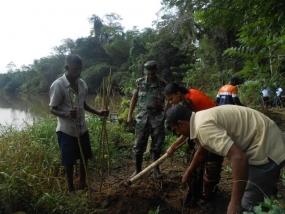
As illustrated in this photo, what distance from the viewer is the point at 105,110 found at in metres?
3.10

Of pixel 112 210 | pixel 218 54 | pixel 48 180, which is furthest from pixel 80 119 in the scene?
pixel 218 54

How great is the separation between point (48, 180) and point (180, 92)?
180 cm

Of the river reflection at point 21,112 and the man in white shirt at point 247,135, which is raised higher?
the man in white shirt at point 247,135

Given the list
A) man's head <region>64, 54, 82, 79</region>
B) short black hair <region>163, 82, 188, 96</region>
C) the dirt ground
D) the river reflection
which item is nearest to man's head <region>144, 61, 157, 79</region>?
short black hair <region>163, 82, 188, 96</region>

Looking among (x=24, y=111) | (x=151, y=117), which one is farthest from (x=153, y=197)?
(x=24, y=111)

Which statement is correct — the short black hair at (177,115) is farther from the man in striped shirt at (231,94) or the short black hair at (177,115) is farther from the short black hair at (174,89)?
the man in striped shirt at (231,94)

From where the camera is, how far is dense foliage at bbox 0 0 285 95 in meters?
2.03

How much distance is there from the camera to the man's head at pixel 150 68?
3654mm

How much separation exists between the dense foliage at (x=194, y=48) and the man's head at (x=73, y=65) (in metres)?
1.14

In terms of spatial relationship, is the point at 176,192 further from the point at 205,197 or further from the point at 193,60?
the point at 193,60

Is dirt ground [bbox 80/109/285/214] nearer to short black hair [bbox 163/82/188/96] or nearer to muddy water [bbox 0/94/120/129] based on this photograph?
short black hair [bbox 163/82/188/96]

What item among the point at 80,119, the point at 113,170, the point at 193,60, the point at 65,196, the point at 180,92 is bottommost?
the point at 113,170

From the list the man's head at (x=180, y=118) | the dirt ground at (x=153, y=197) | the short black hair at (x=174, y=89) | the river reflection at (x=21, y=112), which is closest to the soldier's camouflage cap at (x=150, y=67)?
the short black hair at (x=174, y=89)

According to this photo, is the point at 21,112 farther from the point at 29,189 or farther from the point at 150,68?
the point at 29,189
